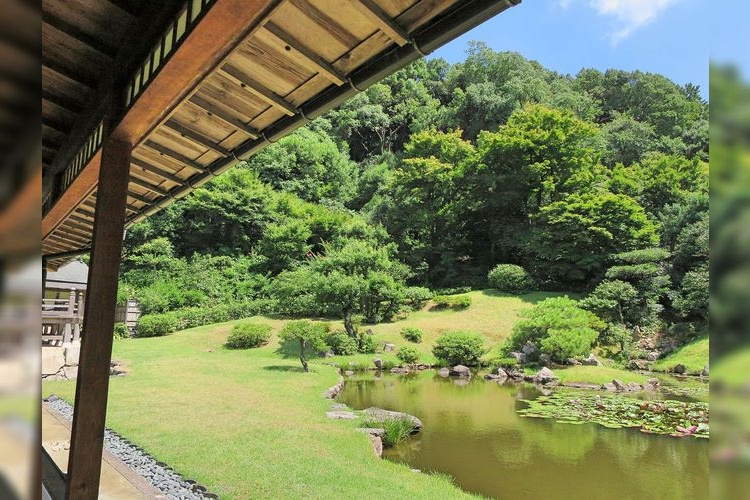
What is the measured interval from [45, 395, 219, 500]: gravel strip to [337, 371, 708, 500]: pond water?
234 cm

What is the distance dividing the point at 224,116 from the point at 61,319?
36.3 ft

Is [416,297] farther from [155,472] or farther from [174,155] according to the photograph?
[174,155]

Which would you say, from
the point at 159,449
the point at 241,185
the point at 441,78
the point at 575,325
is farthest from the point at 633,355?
the point at 441,78

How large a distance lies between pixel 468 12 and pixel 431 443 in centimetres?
557

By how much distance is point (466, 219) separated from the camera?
20.9 meters

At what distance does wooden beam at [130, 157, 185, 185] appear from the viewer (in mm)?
2695

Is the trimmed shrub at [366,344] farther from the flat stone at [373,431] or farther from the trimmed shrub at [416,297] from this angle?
the flat stone at [373,431]

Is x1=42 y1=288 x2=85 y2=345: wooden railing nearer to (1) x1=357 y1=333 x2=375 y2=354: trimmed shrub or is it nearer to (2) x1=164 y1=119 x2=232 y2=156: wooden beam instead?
(1) x1=357 y1=333 x2=375 y2=354: trimmed shrub

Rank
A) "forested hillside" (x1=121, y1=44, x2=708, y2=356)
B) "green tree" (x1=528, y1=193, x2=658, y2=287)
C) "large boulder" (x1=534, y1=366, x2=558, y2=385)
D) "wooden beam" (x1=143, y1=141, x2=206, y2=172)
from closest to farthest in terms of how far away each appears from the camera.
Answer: "wooden beam" (x1=143, y1=141, x2=206, y2=172), "large boulder" (x1=534, y1=366, x2=558, y2=385), "forested hillside" (x1=121, y1=44, x2=708, y2=356), "green tree" (x1=528, y1=193, x2=658, y2=287)

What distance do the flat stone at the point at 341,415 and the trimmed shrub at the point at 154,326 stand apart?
Result: 10.4 metres

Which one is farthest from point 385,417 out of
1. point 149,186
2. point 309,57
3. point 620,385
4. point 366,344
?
point 366,344

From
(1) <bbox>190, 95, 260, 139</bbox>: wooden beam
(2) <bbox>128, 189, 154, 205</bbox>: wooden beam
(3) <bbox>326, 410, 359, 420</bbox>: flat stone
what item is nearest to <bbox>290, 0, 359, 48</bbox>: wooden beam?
(1) <bbox>190, 95, 260, 139</bbox>: wooden beam
